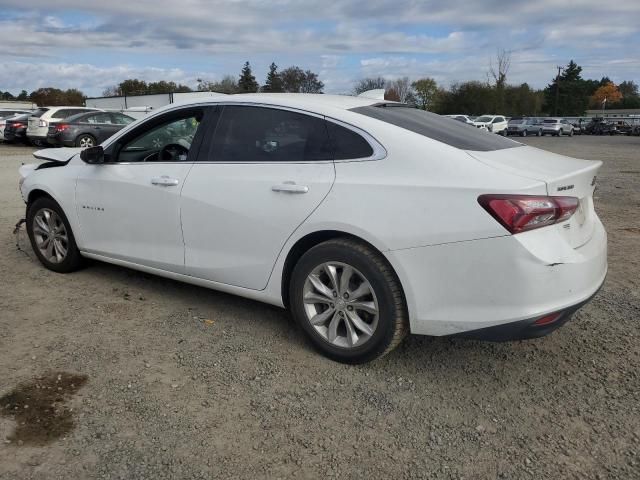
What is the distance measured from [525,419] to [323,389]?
1.08 m

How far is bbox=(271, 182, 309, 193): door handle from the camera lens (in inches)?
134

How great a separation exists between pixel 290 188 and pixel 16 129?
24217 millimetres

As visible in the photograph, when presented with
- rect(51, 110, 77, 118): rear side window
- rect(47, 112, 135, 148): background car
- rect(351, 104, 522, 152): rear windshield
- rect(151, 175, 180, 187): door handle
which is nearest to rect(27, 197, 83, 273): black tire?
rect(151, 175, 180, 187): door handle

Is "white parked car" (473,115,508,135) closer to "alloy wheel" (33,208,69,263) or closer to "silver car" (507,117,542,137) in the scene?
"silver car" (507,117,542,137)

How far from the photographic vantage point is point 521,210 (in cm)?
284

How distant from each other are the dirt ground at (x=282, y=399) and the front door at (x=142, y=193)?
1.56ft

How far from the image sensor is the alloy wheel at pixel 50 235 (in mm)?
5004

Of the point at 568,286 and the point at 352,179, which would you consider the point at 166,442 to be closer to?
the point at 352,179

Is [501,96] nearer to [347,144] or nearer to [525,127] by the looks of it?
[525,127]

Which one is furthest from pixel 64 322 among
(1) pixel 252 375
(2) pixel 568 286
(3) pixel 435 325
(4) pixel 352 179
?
(2) pixel 568 286

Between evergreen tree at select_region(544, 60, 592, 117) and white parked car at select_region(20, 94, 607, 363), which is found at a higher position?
evergreen tree at select_region(544, 60, 592, 117)

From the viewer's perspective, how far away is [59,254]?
5.06 m

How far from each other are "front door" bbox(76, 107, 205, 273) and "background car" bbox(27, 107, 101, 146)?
56.2ft

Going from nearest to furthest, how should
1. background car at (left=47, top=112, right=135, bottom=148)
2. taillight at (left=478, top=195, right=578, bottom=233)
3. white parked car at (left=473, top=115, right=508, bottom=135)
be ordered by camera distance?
taillight at (left=478, top=195, right=578, bottom=233)
background car at (left=47, top=112, right=135, bottom=148)
white parked car at (left=473, top=115, right=508, bottom=135)
